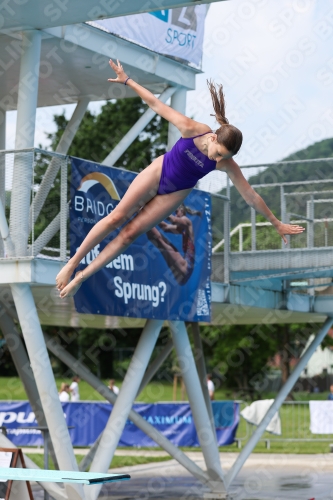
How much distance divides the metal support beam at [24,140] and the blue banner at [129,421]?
13.3 meters

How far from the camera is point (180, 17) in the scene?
1431cm

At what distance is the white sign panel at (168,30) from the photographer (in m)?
13.4

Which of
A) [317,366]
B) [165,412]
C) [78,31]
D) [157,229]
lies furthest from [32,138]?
[317,366]

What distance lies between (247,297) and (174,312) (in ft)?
8.24

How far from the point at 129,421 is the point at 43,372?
45.4 ft

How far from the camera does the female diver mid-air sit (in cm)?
665

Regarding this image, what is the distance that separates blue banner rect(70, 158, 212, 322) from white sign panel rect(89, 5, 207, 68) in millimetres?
2148

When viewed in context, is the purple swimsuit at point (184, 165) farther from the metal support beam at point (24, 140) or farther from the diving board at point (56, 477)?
the metal support beam at point (24, 140)

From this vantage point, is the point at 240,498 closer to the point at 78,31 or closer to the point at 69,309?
the point at 69,309

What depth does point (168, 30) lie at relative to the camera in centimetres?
1419

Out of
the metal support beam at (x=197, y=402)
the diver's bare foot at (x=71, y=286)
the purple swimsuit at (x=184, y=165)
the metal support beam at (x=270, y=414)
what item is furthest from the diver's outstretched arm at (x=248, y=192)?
the metal support beam at (x=270, y=414)

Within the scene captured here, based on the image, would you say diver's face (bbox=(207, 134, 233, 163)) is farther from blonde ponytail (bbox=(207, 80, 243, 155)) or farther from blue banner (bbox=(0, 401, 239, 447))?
blue banner (bbox=(0, 401, 239, 447))

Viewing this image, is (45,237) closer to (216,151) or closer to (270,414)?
(216,151)

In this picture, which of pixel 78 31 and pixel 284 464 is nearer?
pixel 78 31
